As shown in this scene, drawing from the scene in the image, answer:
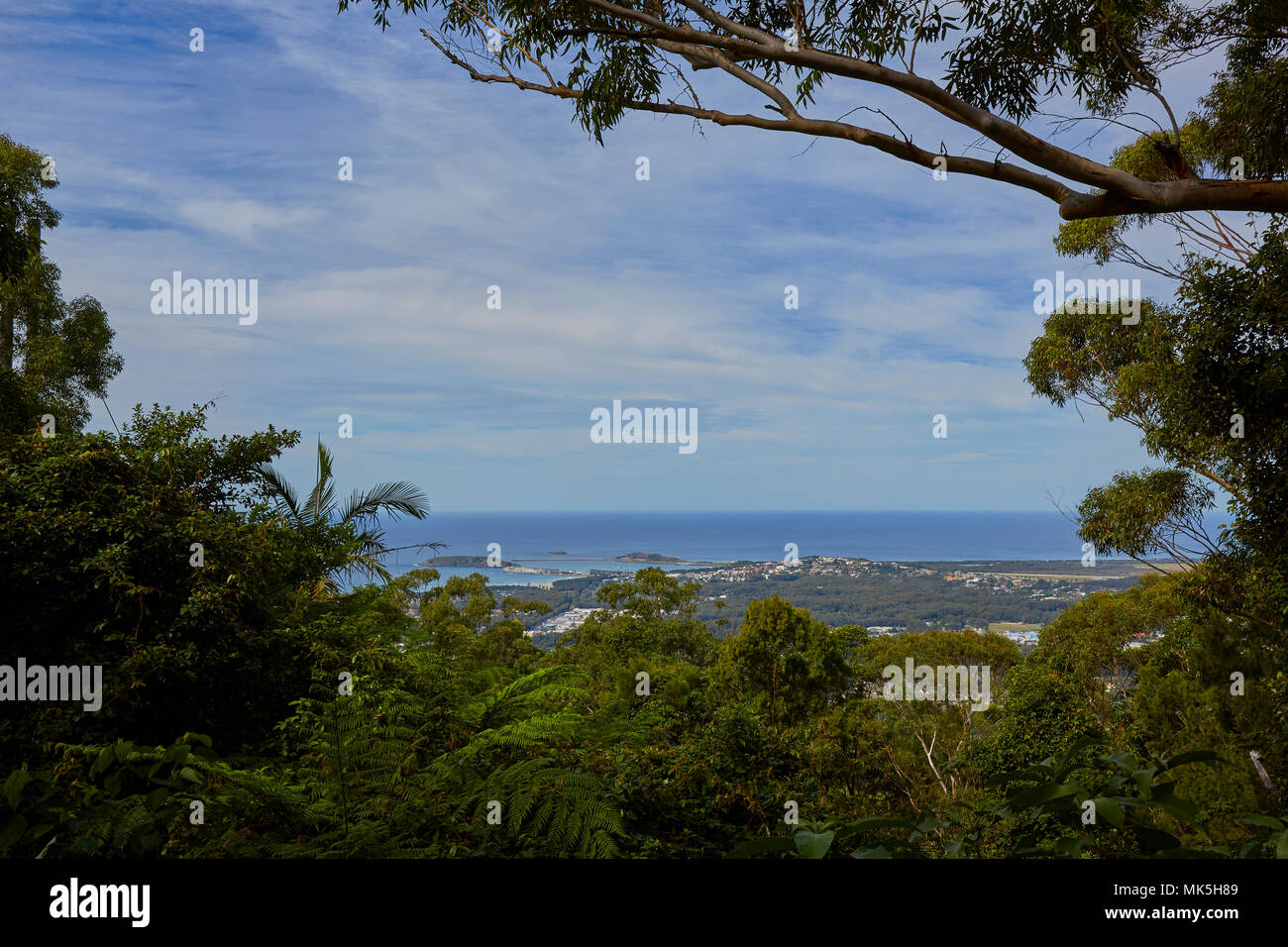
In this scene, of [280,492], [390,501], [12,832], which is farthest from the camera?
[390,501]

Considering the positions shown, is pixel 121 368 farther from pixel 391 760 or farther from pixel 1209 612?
pixel 1209 612

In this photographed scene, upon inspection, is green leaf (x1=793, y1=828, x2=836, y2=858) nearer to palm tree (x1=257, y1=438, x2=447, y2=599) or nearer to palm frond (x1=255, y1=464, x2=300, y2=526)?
palm tree (x1=257, y1=438, x2=447, y2=599)

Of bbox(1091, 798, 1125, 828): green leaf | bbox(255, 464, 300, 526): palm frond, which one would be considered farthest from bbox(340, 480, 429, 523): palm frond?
bbox(1091, 798, 1125, 828): green leaf

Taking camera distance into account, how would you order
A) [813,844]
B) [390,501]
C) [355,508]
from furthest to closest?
[390,501] → [355,508] → [813,844]

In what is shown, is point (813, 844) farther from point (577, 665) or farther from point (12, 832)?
point (577, 665)

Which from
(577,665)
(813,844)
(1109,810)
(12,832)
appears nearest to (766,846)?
(813,844)

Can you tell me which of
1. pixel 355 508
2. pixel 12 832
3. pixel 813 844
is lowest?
pixel 12 832

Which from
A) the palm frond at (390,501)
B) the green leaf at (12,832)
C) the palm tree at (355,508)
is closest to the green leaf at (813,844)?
the green leaf at (12,832)
